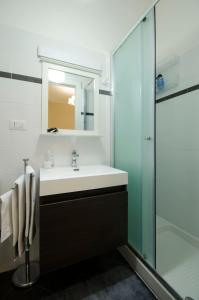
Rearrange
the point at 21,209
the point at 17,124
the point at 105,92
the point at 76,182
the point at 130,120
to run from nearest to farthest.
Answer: the point at 21,209
the point at 76,182
the point at 17,124
the point at 130,120
the point at 105,92

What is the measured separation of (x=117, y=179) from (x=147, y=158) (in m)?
0.29

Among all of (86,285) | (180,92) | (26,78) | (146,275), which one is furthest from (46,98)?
(146,275)

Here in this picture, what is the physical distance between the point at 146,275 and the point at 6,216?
1.09 m

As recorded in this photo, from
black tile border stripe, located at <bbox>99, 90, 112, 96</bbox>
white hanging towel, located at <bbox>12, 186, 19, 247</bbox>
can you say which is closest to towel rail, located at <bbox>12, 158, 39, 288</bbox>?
white hanging towel, located at <bbox>12, 186, 19, 247</bbox>

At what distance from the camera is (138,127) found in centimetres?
138

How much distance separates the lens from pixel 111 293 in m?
1.12

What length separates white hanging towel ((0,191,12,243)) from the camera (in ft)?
3.19

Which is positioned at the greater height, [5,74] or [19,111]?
[5,74]

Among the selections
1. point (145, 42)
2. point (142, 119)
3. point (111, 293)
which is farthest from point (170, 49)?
point (111, 293)

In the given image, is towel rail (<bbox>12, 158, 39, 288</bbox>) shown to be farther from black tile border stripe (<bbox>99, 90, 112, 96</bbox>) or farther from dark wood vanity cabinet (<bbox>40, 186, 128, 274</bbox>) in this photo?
Result: black tile border stripe (<bbox>99, 90, 112, 96</bbox>)

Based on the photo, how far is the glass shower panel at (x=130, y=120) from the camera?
4.52ft

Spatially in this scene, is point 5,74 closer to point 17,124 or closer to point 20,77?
point 20,77

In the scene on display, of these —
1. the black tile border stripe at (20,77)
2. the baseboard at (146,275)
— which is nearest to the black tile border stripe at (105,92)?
the black tile border stripe at (20,77)

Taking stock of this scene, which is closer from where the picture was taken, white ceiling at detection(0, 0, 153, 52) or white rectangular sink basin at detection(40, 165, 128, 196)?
white rectangular sink basin at detection(40, 165, 128, 196)
